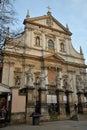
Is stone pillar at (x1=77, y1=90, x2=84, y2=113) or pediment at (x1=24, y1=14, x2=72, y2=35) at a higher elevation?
pediment at (x1=24, y1=14, x2=72, y2=35)

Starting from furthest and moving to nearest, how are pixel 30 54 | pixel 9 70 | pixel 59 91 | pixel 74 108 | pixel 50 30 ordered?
pixel 50 30, pixel 30 54, pixel 9 70, pixel 74 108, pixel 59 91

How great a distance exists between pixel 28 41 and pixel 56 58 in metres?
5.39

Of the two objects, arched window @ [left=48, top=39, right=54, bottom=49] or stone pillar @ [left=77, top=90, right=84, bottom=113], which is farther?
arched window @ [left=48, top=39, right=54, bottom=49]

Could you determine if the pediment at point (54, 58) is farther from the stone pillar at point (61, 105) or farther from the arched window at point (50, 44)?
the stone pillar at point (61, 105)

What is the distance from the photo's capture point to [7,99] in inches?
556

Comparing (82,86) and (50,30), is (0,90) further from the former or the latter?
(50,30)

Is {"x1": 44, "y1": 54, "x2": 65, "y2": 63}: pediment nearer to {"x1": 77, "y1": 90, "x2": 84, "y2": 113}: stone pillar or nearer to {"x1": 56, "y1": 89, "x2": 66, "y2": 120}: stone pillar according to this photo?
{"x1": 77, "y1": 90, "x2": 84, "y2": 113}: stone pillar

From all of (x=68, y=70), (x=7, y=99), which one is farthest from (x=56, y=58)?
(x=7, y=99)

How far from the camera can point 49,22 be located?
97.8 feet

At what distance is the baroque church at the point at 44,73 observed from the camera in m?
14.4

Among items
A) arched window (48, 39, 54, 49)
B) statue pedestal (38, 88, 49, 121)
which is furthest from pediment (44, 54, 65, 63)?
statue pedestal (38, 88, 49, 121)

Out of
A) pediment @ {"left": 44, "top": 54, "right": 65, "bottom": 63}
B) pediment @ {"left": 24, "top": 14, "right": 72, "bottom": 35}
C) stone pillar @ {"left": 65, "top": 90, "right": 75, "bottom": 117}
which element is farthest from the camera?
pediment @ {"left": 24, "top": 14, "right": 72, "bottom": 35}

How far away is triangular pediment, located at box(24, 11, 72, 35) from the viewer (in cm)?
2814

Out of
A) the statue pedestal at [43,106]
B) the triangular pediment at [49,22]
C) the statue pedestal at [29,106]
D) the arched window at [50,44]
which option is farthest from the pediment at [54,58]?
the statue pedestal at [29,106]
